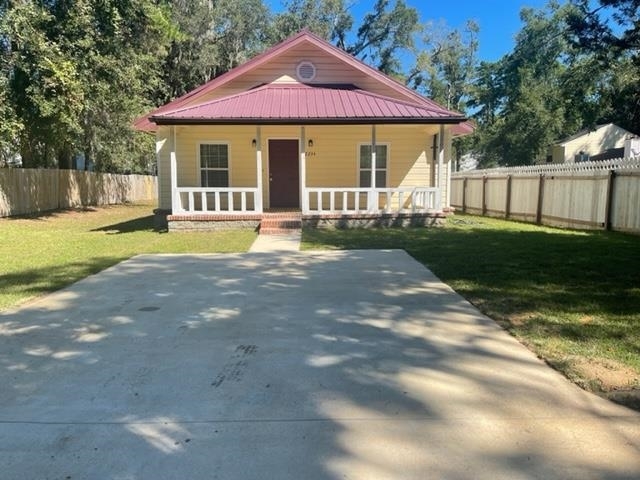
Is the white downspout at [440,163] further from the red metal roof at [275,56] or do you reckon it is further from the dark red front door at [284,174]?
the dark red front door at [284,174]

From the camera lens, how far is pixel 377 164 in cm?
1712

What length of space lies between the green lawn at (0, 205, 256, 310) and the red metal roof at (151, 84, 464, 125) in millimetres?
3129

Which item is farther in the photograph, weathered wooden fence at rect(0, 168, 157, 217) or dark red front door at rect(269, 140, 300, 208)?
weathered wooden fence at rect(0, 168, 157, 217)

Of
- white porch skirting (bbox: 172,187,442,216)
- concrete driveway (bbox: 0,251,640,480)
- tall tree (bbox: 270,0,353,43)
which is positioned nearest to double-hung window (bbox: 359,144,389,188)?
white porch skirting (bbox: 172,187,442,216)

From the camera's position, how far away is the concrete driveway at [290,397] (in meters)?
2.86

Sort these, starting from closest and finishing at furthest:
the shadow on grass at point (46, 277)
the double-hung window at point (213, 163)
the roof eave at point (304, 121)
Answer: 1. the shadow on grass at point (46, 277)
2. the roof eave at point (304, 121)
3. the double-hung window at point (213, 163)

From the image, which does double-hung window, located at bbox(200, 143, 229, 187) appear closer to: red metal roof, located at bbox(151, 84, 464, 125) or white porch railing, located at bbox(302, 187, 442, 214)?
red metal roof, located at bbox(151, 84, 464, 125)

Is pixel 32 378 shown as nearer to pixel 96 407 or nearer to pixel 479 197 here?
pixel 96 407

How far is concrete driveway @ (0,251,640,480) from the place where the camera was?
2855mm

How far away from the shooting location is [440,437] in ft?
10.2

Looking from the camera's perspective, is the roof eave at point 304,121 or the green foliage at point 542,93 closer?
the roof eave at point 304,121

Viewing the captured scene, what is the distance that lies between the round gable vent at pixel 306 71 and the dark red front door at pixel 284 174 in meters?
2.04

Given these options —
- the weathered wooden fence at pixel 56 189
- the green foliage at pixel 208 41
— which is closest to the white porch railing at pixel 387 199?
the weathered wooden fence at pixel 56 189

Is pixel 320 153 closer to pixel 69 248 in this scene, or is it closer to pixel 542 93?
pixel 69 248
